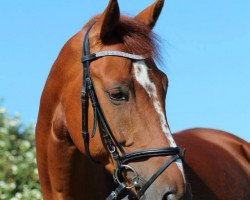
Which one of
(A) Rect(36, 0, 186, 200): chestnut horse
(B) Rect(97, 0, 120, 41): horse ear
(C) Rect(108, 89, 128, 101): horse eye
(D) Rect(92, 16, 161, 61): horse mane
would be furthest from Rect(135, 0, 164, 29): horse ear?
(C) Rect(108, 89, 128, 101): horse eye

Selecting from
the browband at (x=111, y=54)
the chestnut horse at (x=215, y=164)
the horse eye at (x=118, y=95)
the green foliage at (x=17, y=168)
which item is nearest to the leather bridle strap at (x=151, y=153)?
the horse eye at (x=118, y=95)

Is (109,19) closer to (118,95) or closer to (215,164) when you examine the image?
(118,95)

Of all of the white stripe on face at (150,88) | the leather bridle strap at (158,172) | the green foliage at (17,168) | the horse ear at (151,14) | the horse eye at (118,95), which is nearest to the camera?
the leather bridle strap at (158,172)

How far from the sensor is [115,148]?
13.4 feet

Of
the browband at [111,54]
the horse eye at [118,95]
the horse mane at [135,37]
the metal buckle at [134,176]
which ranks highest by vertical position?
the horse mane at [135,37]

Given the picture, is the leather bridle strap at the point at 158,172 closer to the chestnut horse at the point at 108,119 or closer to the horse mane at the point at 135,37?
the chestnut horse at the point at 108,119

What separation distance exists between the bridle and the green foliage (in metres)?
2.57

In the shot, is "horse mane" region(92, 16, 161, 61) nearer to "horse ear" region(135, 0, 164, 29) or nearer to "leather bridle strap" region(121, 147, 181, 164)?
"horse ear" region(135, 0, 164, 29)

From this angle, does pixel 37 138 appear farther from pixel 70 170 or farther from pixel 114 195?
pixel 114 195

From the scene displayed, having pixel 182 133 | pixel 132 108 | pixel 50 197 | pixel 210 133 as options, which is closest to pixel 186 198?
pixel 132 108

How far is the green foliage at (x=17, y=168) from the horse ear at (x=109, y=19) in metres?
2.77

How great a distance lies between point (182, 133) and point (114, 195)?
96.0 inches

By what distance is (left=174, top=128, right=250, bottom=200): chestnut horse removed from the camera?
5.64m

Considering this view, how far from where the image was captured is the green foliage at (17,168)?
22.1 feet
